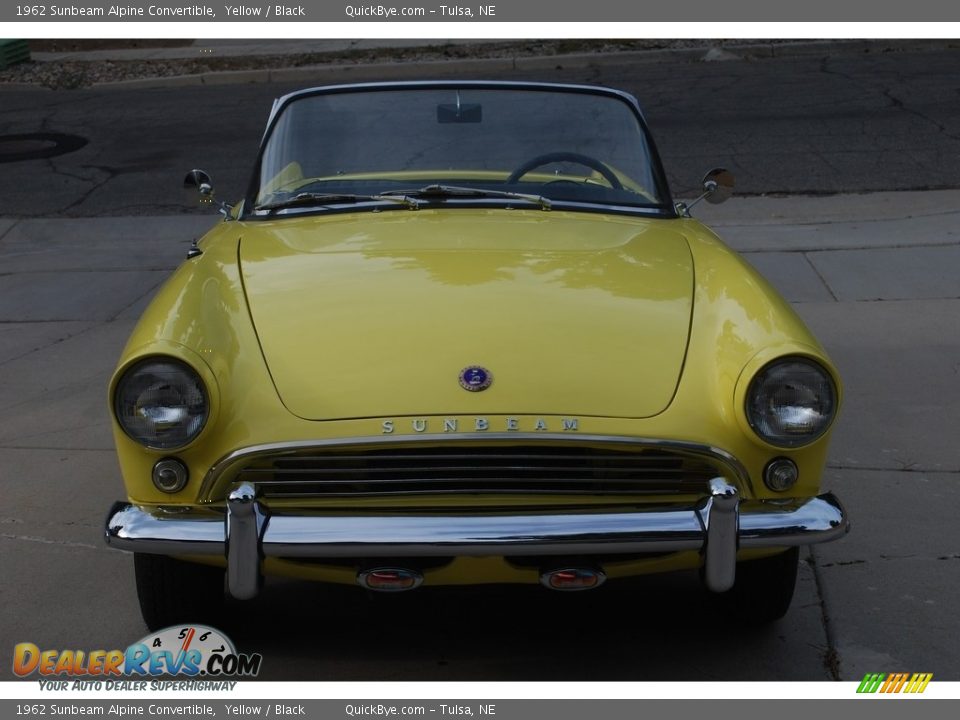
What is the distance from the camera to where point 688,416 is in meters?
3.20

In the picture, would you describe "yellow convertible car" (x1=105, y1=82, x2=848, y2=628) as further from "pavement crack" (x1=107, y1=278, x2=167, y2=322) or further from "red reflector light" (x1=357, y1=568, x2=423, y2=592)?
"pavement crack" (x1=107, y1=278, x2=167, y2=322)

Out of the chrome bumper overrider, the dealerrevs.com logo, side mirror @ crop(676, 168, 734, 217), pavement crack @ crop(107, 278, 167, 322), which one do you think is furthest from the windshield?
pavement crack @ crop(107, 278, 167, 322)

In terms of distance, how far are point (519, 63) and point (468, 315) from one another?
13.4 m

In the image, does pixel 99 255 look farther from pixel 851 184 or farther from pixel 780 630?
pixel 780 630

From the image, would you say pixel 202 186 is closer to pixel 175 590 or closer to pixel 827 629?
pixel 175 590

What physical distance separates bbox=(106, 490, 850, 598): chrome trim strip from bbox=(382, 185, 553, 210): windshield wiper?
64.0 inches

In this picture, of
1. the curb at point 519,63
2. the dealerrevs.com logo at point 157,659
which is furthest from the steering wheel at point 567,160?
the curb at point 519,63

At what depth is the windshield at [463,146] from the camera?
4656 mm

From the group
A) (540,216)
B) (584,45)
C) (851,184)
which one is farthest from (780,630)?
(584,45)

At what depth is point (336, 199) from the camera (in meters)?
4.48

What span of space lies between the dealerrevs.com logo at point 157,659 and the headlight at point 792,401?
1518 millimetres

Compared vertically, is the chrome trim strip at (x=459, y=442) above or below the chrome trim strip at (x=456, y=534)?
above

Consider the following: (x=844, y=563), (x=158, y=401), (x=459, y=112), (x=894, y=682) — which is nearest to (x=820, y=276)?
(x=459, y=112)

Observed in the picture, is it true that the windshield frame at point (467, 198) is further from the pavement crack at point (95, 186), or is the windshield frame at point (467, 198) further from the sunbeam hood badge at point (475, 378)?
the pavement crack at point (95, 186)
